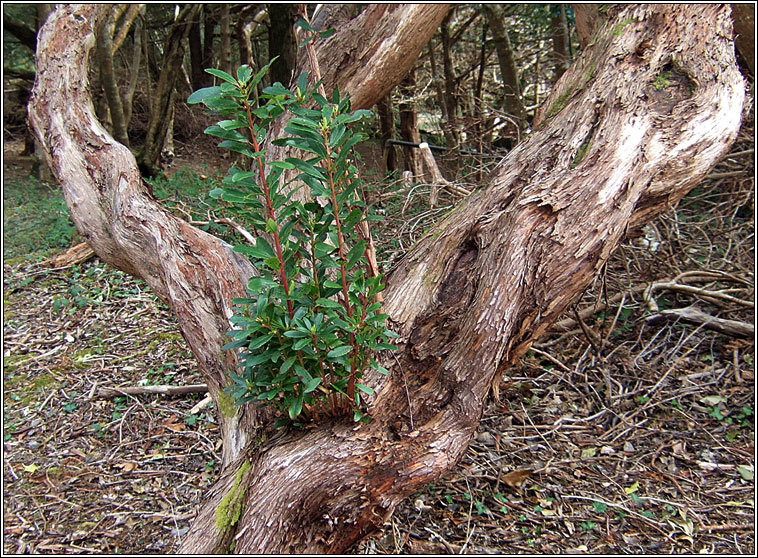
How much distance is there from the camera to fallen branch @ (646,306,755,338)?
11.7ft

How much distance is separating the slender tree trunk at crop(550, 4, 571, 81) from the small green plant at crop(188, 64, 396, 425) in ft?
17.5

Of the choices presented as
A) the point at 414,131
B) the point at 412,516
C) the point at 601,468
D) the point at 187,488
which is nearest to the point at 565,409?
the point at 601,468

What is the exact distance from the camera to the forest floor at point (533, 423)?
2574mm

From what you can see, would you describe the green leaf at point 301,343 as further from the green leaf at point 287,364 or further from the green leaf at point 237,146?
the green leaf at point 237,146

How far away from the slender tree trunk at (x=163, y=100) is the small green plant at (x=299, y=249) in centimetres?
679

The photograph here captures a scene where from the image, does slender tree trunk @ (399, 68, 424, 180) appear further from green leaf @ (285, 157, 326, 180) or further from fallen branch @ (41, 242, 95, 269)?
green leaf @ (285, 157, 326, 180)

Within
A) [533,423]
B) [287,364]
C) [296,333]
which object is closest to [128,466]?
[287,364]

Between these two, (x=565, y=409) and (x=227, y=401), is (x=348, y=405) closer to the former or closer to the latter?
(x=227, y=401)

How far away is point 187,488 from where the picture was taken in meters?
2.87

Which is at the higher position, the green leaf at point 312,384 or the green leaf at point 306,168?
the green leaf at point 306,168

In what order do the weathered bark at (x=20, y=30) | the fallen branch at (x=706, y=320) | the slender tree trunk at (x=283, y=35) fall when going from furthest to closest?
1. the weathered bark at (x=20, y=30)
2. the slender tree trunk at (x=283, y=35)
3. the fallen branch at (x=706, y=320)

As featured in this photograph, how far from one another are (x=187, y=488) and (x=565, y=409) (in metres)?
2.04

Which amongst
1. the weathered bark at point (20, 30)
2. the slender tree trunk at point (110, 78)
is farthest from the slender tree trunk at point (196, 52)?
the slender tree trunk at point (110, 78)

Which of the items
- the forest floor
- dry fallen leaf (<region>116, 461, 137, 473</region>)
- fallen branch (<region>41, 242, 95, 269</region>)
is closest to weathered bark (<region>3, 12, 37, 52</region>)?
fallen branch (<region>41, 242, 95, 269</region>)
